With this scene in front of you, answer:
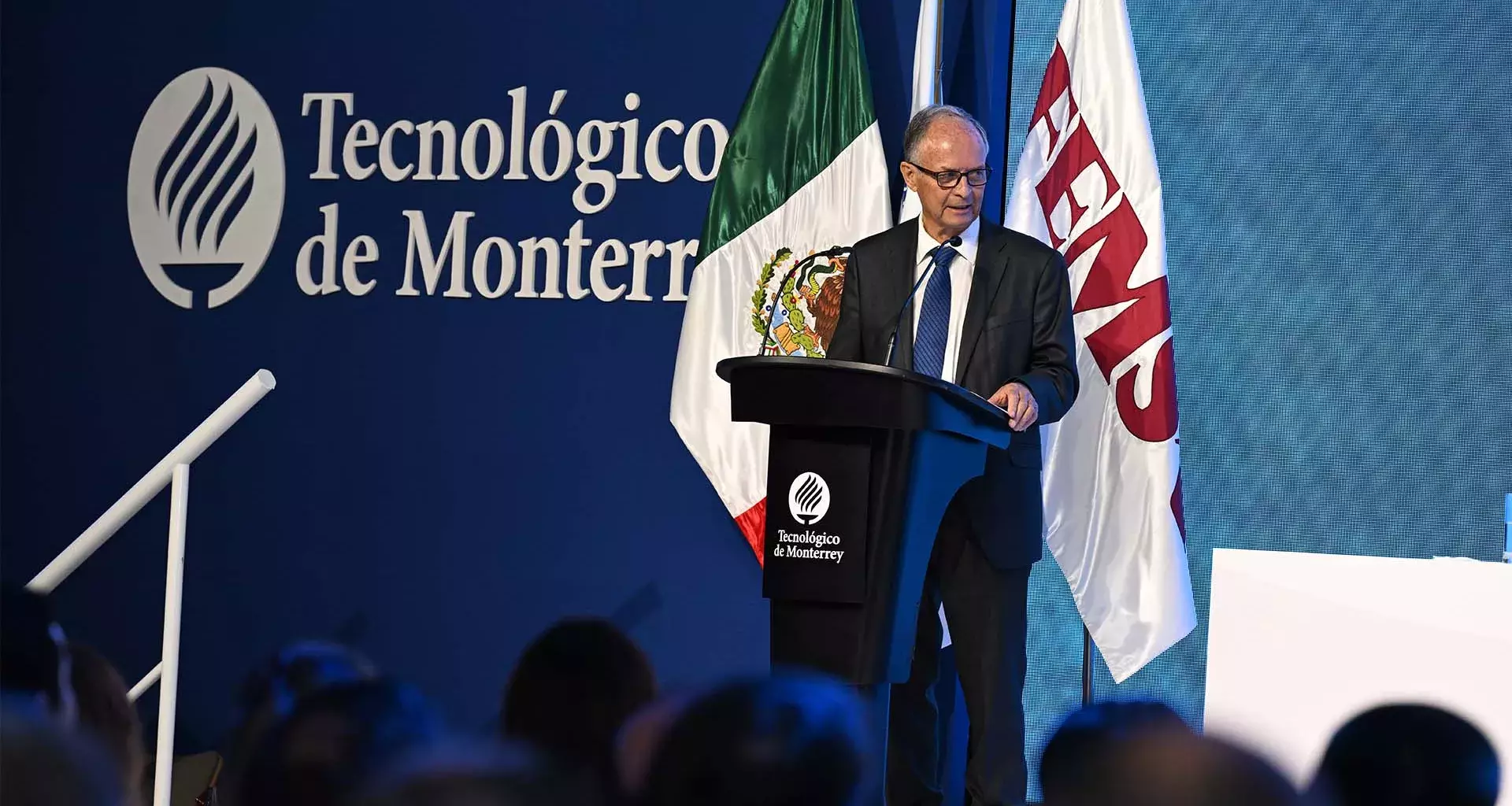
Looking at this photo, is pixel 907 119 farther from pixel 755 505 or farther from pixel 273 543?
pixel 273 543

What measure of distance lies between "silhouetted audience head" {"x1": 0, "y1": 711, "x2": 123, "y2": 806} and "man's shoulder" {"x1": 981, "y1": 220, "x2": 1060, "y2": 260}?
7.99ft

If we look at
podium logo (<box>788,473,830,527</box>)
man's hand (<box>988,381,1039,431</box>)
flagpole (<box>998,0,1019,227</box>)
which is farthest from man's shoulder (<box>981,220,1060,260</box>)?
flagpole (<box>998,0,1019,227</box>)

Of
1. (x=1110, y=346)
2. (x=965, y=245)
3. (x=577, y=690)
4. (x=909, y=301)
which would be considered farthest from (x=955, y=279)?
(x=577, y=690)

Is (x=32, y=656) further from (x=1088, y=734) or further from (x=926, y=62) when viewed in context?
(x=926, y=62)

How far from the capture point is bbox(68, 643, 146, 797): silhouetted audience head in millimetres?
1035

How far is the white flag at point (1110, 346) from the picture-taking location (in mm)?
3777

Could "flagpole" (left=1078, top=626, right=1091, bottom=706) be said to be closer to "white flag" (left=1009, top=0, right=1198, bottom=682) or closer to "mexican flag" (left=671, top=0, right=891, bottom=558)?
"white flag" (left=1009, top=0, right=1198, bottom=682)

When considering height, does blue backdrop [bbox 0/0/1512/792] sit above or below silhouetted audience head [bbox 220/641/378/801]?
above

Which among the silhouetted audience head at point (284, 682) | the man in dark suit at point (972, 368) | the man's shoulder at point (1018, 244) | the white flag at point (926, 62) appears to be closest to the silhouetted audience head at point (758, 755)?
the silhouetted audience head at point (284, 682)

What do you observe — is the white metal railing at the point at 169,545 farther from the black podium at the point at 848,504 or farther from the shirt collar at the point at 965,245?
the shirt collar at the point at 965,245

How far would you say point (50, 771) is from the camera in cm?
71

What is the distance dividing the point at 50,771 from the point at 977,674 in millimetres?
2289

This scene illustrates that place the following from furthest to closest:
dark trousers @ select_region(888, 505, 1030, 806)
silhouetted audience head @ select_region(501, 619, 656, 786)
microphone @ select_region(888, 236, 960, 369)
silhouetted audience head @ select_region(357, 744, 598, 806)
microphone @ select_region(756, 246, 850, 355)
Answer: microphone @ select_region(756, 246, 850, 355) → dark trousers @ select_region(888, 505, 1030, 806) → microphone @ select_region(888, 236, 960, 369) → silhouetted audience head @ select_region(501, 619, 656, 786) → silhouetted audience head @ select_region(357, 744, 598, 806)

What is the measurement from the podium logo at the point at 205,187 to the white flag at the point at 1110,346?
232 cm
